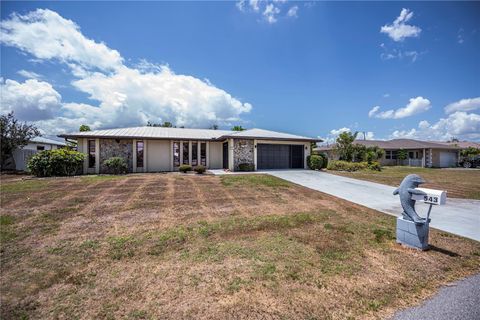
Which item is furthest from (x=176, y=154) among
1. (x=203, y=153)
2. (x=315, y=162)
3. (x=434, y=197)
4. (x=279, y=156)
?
(x=434, y=197)

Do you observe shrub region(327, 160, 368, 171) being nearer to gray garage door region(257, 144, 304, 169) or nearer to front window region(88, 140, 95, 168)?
gray garage door region(257, 144, 304, 169)

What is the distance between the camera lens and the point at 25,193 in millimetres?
8203

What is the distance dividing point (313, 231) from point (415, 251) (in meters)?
1.94

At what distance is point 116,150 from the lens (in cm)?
1578

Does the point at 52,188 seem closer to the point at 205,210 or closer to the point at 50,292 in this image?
the point at 205,210

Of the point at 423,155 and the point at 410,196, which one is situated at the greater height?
the point at 423,155

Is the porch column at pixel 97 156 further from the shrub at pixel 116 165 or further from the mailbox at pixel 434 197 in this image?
the mailbox at pixel 434 197

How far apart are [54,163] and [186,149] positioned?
326 inches

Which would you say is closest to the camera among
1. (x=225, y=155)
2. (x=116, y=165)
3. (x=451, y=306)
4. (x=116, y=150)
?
(x=451, y=306)

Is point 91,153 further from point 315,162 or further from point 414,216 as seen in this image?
point 414,216

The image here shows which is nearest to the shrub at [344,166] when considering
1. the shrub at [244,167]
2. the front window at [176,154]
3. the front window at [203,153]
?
the shrub at [244,167]

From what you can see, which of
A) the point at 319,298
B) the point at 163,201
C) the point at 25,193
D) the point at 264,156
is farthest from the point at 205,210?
the point at 264,156

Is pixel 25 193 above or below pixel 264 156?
below

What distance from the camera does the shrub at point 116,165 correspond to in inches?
571
